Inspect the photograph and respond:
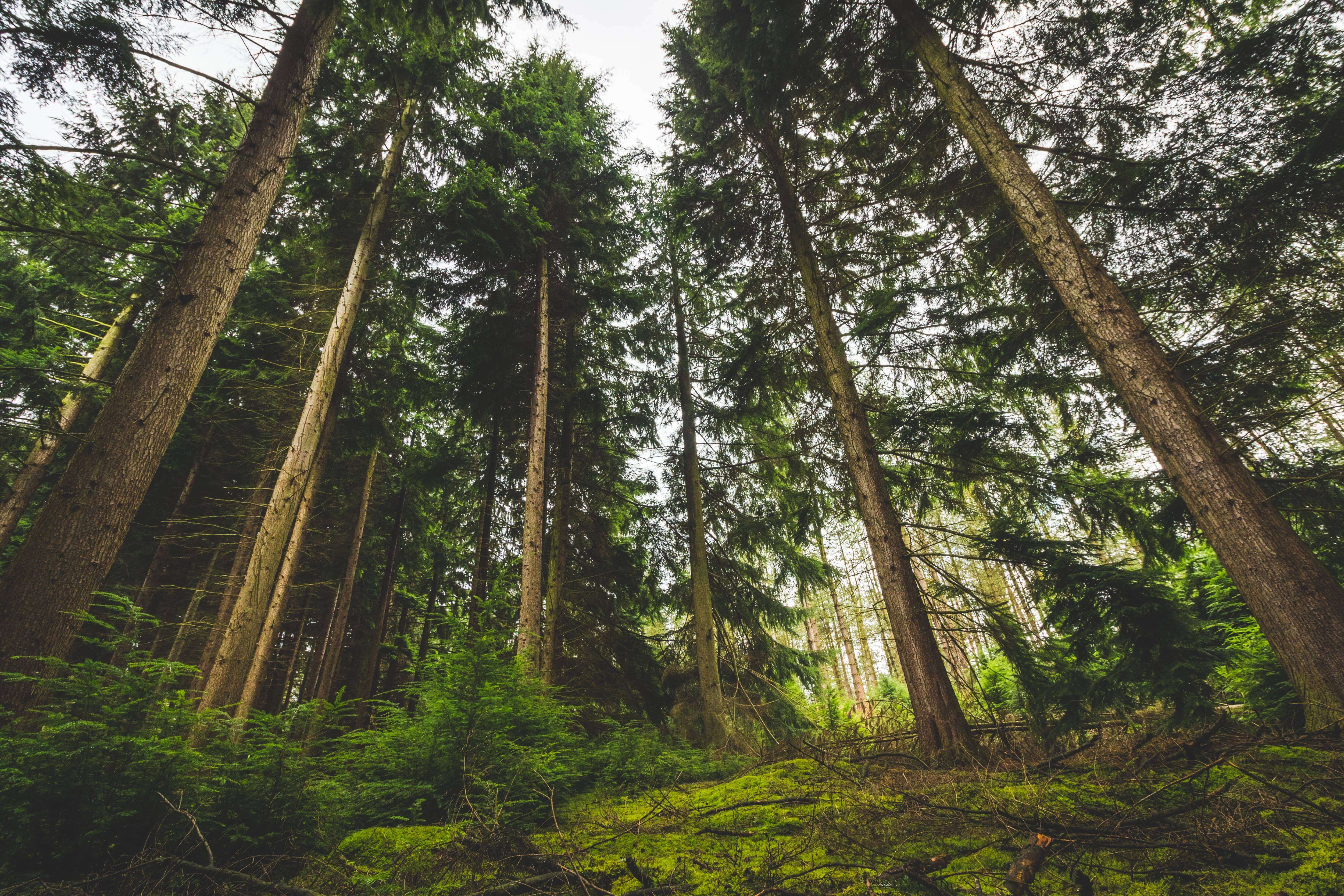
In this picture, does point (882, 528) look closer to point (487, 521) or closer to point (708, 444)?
point (708, 444)

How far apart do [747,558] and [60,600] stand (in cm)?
967

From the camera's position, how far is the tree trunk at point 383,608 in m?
13.8

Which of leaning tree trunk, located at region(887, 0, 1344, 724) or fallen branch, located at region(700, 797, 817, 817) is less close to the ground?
leaning tree trunk, located at region(887, 0, 1344, 724)

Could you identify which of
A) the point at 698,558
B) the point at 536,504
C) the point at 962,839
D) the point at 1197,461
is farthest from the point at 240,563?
the point at 1197,461

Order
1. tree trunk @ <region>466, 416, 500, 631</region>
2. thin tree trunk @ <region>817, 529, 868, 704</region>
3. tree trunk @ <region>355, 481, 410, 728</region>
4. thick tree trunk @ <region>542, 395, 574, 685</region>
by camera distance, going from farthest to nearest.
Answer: thin tree trunk @ <region>817, 529, 868, 704</region>
tree trunk @ <region>355, 481, 410, 728</region>
tree trunk @ <region>466, 416, 500, 631</region>
thick tree trunk @ <region>542, 395, 574, 685</region>

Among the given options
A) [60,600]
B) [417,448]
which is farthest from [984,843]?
[417,448]

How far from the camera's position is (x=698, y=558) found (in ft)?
31.6

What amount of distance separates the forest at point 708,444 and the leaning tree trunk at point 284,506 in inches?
3.0

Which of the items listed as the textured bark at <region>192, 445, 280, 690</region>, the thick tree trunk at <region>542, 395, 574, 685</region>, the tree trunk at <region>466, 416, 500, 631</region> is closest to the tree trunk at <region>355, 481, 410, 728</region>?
the textured bark at <region>192, 445, 280, 690</region>

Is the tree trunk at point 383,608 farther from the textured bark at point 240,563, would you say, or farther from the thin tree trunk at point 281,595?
the thin tree trunk at point 281,595

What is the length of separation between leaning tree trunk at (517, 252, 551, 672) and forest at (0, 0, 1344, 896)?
0.29 ft

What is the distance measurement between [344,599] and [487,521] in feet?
17.8

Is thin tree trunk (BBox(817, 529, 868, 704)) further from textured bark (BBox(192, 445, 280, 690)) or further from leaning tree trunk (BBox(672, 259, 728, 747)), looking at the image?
textured bark (BBox(192, 445, 280, 690))

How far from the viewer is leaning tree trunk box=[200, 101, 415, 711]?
613 centimetres
